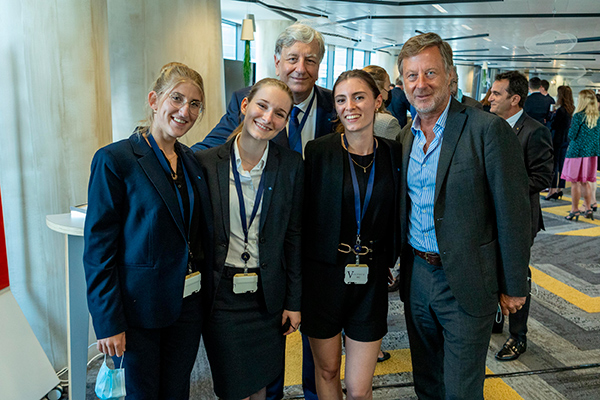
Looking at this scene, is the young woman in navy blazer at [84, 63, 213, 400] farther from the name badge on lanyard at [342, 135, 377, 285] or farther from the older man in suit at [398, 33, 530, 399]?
the older man in suit at [398, 33, 530, 399]


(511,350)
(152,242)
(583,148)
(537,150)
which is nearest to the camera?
(152,242)

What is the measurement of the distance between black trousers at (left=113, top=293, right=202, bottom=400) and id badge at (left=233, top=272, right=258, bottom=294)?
0.17 m

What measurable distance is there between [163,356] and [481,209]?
1.42 m

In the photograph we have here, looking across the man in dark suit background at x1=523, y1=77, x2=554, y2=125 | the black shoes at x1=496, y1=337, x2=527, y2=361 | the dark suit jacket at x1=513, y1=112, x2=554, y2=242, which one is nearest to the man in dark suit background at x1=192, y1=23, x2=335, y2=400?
the dark suit jacket at x1=513, y1=112, x2=554, y2=242

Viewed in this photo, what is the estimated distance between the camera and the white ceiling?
34.6ft

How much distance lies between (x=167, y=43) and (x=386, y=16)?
9185 mm

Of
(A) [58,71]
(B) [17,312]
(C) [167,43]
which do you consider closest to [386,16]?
(C) [167,43]

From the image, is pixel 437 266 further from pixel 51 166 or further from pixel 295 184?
pixel 51 166

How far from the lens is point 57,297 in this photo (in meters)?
2.87

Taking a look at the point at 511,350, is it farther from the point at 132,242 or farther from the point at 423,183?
the point at 132,242

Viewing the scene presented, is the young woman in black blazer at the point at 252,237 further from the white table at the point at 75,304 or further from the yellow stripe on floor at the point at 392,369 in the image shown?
the yellow stripe on floor at the point at 392,369

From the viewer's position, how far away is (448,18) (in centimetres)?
1220

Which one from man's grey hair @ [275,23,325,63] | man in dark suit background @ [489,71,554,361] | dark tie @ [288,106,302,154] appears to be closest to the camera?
man's grey hair @ [275,23,325,63]

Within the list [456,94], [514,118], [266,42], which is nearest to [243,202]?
[456,94]
